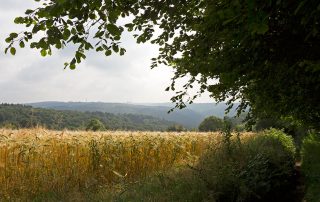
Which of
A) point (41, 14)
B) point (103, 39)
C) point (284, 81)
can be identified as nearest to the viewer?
point (41, 14)

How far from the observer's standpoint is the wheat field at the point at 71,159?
1027 cm

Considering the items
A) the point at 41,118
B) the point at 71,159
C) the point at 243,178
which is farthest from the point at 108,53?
the point at 41,118

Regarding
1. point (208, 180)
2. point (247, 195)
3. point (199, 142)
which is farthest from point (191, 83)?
A: point (199, 142)

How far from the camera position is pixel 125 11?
493 cm

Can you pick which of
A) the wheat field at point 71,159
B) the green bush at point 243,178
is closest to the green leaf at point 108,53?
the green bush at point 243,178

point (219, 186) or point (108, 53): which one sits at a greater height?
point (108, 53)

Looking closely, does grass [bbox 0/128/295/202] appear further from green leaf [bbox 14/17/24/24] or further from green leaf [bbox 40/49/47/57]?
green leaf [bbox 14/17/24/24]

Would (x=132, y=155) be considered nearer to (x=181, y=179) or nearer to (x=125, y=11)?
(x=181, y=179)

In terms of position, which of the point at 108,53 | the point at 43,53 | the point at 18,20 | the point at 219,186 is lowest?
the point at 219,186

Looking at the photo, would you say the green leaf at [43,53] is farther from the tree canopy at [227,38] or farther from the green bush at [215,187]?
the green bush at [215,187]

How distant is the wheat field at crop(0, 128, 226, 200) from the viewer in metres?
10.3

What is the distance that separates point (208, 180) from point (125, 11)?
4.78 m

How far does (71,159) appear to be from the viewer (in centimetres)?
1173

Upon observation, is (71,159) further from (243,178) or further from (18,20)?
(18,20)
